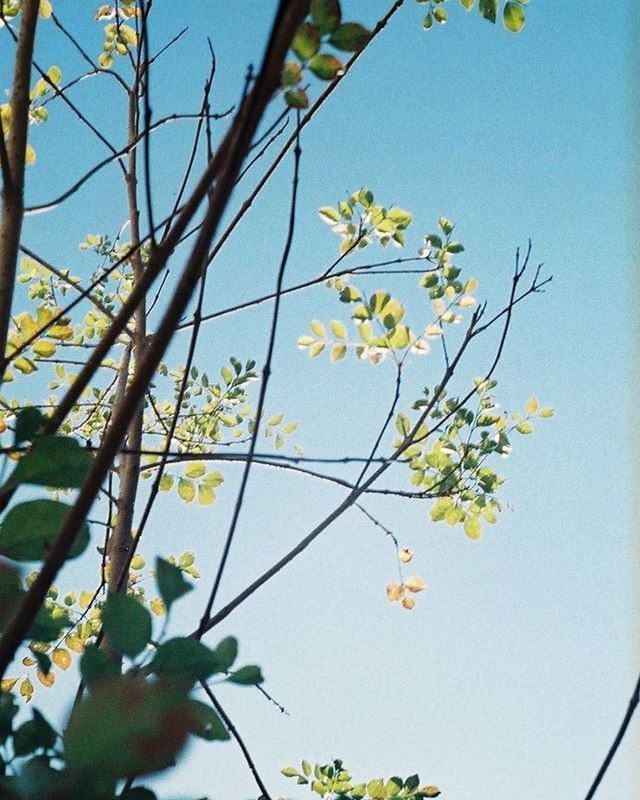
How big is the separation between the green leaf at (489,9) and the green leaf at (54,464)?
4.55 feet

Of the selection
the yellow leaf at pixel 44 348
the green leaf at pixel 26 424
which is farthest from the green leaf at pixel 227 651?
the yellow leaf at pixel 44 348

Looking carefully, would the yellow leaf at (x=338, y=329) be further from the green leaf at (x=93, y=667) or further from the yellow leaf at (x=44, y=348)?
the green leaf at (x=93, y=667)

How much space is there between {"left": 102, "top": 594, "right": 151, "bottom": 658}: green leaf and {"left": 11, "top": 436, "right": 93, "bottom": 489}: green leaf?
0.39ft

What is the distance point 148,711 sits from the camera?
412mm

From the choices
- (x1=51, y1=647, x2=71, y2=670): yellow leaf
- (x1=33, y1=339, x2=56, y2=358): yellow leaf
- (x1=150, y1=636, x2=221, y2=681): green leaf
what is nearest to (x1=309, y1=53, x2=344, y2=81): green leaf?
(x1=150, y1=636, x2=221, y2=681): green leaf

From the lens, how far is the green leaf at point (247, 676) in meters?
0.70

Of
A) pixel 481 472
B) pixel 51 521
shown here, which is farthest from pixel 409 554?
pixel 51 521

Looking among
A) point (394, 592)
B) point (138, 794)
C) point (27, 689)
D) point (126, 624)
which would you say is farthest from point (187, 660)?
point (27, 689)

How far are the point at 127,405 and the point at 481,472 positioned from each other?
1923mm

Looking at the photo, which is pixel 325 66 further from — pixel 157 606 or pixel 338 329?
pixel 157 606

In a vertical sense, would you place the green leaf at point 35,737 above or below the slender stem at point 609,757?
below

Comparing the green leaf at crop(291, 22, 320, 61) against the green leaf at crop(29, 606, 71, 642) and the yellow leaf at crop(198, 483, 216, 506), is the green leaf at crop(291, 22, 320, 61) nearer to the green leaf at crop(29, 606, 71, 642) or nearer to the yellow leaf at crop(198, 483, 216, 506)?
the green leaf at crop(29, 606, 71, 642)

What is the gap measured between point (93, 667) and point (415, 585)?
128 cm

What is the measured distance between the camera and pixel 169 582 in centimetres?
66
